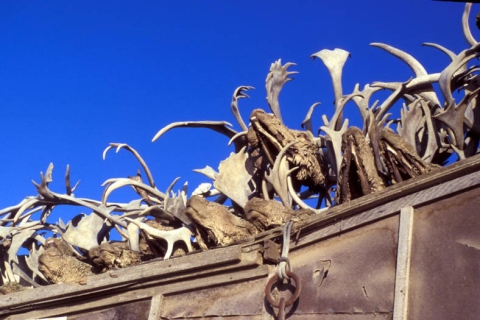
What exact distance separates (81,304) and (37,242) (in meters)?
1.71

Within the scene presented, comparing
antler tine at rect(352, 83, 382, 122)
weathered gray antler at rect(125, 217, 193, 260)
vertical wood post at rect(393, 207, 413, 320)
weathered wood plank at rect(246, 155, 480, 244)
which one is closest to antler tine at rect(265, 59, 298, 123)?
antler tine at rect(352, 83, 382, 122)

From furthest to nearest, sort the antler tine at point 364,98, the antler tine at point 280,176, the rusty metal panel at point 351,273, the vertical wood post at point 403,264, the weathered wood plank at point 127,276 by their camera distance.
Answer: the antler tine at point 364,98, the antler tine at point 280,176, the weathered wood plank at point 127,276, the rusty metal panel at point 351,273, the vertical wood post at point 403,264

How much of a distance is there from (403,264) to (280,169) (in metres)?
1.54

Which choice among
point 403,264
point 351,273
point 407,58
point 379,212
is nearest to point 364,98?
point 407,58

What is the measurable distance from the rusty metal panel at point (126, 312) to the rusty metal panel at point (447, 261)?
59.9 inches

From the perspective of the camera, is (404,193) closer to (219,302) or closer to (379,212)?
(379,212)

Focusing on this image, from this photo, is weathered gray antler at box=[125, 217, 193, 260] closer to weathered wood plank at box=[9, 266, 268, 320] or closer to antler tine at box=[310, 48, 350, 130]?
weathered wood plank at box=[9, 266, 268, 320]

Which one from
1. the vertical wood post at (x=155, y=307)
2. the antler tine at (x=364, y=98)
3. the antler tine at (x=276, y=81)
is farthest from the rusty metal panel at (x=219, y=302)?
the antler tine at (x=276, y=81)

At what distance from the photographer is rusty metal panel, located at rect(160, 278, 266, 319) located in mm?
3211

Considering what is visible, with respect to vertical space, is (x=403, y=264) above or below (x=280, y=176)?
below

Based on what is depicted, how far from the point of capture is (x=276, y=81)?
4914 mm

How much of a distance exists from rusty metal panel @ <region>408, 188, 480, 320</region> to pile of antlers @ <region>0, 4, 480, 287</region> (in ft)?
2.23

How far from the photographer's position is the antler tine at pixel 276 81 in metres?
4.76

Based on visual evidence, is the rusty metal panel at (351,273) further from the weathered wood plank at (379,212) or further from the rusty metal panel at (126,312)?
the rusty metal panel at (126,312)
